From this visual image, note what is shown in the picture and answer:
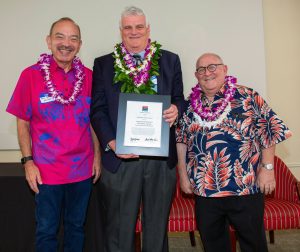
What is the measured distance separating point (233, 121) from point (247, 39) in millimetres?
1871

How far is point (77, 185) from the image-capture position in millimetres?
2049

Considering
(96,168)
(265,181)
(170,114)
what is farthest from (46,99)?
(265,181)

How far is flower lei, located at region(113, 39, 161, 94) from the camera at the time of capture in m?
1.98

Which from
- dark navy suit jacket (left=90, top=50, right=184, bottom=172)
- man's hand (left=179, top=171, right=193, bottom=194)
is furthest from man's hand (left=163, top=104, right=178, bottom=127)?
man's hand (left=179, top=171, right=193, bottom=194)

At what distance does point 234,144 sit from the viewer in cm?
200

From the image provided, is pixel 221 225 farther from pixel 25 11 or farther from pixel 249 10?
pixel 25 11

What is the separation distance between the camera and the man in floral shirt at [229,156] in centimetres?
199

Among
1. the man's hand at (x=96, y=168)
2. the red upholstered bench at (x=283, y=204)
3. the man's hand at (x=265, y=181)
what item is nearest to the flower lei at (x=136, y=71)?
the man's hand at (x=96, y=168)

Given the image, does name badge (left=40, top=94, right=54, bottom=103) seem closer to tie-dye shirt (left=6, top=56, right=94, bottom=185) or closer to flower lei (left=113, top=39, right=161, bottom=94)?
tie-dye shirt (left=6, top=56, right=94, bottom=185)

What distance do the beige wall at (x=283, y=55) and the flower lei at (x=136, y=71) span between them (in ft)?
7.18

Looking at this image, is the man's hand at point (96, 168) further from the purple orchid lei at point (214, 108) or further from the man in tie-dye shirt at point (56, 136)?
the purple orchid lei at point (214, 108)

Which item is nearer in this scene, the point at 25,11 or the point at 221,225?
the point at 221,225

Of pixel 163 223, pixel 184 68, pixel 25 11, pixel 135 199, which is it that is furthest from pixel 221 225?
pixel 25 11

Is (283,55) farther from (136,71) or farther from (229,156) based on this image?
(136,71)
